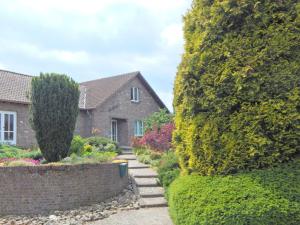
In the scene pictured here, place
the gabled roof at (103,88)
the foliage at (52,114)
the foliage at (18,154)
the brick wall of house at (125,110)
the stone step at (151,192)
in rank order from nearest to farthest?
the stone step at (151,192) < the foliage at (52,114) < the foliage at (18,154) < the brick wall of house at (125,110) < the gabled roof at (103,88)

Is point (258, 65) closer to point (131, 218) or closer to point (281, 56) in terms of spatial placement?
point (281, 56)

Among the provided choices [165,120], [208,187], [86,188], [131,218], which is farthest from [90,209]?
[165,120]

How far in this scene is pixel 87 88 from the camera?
26.2 meters

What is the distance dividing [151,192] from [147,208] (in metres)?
1.03

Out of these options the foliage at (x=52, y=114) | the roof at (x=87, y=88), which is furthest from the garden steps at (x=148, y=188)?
the roof at (x=87, y=88)

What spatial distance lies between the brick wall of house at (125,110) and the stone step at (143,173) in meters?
10.4

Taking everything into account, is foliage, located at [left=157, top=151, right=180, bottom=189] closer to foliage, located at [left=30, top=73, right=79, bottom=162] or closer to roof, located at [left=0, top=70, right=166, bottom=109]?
foliage, located at [left=30, top=73, right=79, bottom=162]

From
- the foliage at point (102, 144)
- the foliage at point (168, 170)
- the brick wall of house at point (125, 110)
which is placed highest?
the brick wall of house at point (125, 110)

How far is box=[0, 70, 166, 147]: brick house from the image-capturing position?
727 inches

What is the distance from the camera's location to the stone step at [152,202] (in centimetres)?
891

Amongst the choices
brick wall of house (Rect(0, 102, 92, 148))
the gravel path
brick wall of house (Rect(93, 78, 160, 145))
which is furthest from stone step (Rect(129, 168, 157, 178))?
brick wall of house (Rect(93, 78, 160, 145))

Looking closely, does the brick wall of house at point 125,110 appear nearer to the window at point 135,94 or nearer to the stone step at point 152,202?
the window at point 135,94

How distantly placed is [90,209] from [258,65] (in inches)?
231

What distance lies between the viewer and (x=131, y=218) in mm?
7832
